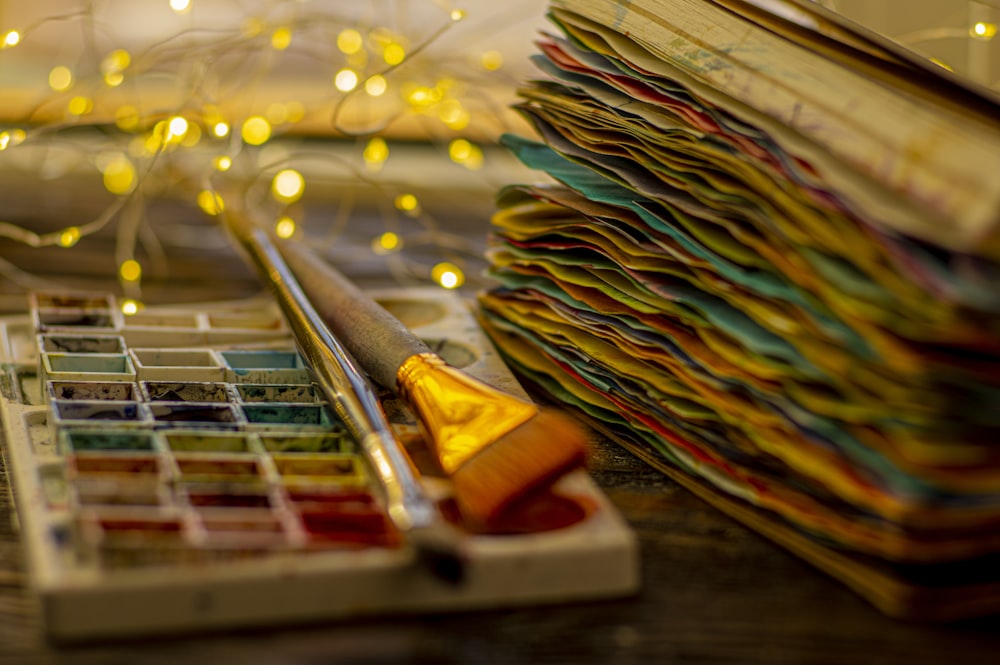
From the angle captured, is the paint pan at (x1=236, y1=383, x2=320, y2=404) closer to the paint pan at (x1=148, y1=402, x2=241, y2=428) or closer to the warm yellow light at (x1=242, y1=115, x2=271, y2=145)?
the paint pan at (x1=148, y1=402, x2=241, y2=428)

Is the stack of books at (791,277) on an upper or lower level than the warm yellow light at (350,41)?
lower

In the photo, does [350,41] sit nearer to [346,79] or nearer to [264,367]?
[346,79]

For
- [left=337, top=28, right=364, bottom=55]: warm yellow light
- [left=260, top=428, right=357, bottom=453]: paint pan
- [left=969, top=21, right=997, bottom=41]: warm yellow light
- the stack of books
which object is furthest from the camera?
[left=337, top=28, right=364, bottom=55]: warm yellow light

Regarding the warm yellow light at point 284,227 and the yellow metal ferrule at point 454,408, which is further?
the warm yellow light at point 284,227

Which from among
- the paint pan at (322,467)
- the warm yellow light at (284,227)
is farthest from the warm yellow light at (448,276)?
the paint pan at (322,467)

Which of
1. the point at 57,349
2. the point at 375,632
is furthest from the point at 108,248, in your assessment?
the point at 375,632

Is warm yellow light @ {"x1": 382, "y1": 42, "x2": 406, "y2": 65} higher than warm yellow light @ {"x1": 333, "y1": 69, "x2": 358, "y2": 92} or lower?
higher

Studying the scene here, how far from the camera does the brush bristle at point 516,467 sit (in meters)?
0.40

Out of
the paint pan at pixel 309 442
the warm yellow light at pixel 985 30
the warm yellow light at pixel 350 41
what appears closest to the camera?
the paint pan at pixel 309 442

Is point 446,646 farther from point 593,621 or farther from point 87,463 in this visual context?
point 87,463

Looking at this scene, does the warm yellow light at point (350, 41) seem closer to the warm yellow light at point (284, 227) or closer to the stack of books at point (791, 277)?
the warm yellow light at point (284, 227)

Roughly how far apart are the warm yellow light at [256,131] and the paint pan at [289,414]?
33cm

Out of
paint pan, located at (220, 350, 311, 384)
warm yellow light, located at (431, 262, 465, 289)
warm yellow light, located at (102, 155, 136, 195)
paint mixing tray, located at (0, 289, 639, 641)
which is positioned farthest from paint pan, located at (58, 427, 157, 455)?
warm yellow light, located at (102, 155, 136, 195)

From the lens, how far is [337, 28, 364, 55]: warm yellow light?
0.90m
